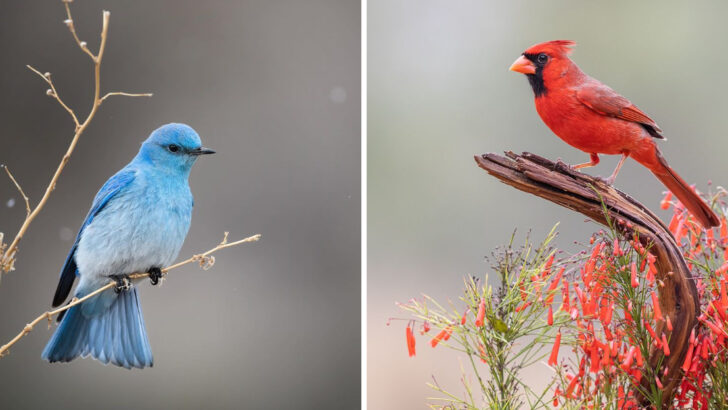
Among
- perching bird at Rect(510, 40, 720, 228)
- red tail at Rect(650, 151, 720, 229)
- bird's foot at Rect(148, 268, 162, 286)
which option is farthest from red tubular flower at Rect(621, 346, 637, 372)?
bird's foot at Rect(148, 268, 162, 286)

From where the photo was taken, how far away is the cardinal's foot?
1650mm

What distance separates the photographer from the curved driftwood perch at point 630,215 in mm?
1367

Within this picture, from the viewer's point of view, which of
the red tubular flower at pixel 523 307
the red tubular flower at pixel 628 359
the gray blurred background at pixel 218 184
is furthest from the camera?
the gray blurred background at pixel 218 184

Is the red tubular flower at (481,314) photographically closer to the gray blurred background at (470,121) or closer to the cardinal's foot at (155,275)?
the gray blurred background at (470,121)

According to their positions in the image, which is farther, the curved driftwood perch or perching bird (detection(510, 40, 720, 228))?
perching bird (detection(510, 40, 720, 228))

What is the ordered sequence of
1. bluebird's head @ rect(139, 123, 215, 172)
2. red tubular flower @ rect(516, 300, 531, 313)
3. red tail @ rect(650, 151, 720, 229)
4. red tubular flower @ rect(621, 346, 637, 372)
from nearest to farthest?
red tubular flower @ rect(621, 346, 637, 372) < red tubular flower @ rect(516, 300, 531, 313) < red tail @ rect(650, 151, 720, 229) < bluebird's head @ rect(139, 123, 215, 172)

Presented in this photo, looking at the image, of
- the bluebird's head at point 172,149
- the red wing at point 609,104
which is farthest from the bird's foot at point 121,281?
the red wing at point 609,104

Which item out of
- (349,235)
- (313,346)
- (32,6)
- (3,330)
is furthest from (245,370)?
(32,6)

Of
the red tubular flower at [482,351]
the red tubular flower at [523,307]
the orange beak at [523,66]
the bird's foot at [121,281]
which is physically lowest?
the red tubular flower at [482,351]

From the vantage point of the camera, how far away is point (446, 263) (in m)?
2.01

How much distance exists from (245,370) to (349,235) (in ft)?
1.72

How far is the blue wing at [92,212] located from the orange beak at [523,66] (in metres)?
1.09

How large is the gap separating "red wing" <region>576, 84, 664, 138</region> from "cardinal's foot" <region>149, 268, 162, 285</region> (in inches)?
46.9

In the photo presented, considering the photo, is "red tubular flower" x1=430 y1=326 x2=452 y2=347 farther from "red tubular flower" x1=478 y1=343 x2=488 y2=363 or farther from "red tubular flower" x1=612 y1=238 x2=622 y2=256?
"red tubular flower" x1=612 y1=238 x2=622 y2=256
